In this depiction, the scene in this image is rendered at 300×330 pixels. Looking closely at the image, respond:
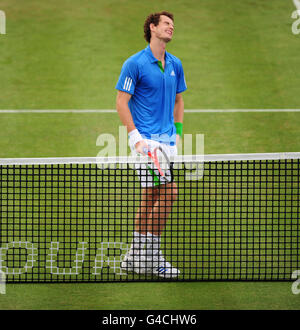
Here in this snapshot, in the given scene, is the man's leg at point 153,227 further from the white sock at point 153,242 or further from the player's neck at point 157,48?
the player's neck at point 157,48

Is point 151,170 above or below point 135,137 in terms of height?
below

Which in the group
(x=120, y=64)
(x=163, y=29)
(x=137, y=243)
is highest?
(x=120, y=64)

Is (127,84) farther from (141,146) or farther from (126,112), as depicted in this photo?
(141,146)

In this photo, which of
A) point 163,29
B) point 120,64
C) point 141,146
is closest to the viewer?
point 141,146

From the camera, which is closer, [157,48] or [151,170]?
[151,170]

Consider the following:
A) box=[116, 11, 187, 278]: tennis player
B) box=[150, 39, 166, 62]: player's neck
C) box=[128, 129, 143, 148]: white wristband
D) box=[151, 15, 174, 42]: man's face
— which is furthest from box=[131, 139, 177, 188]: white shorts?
box=[151, 15, 174, 42]: man's face

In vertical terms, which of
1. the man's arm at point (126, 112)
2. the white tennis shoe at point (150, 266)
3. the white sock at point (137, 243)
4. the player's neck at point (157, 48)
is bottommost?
the white tennis shoe at point (150, 266)

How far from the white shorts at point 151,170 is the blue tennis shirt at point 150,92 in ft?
0.19

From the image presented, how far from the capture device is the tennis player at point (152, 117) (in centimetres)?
632

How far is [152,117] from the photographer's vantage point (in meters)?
6.45

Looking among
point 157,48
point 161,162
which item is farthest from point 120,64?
point 161,162

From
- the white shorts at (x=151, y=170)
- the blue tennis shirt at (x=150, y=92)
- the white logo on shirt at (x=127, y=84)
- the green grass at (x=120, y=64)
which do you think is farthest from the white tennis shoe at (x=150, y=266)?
the green grass at (x=120, y=64)

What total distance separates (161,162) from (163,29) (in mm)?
1201

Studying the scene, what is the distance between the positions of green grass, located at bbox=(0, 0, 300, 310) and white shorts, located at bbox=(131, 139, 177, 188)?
3.38 m
